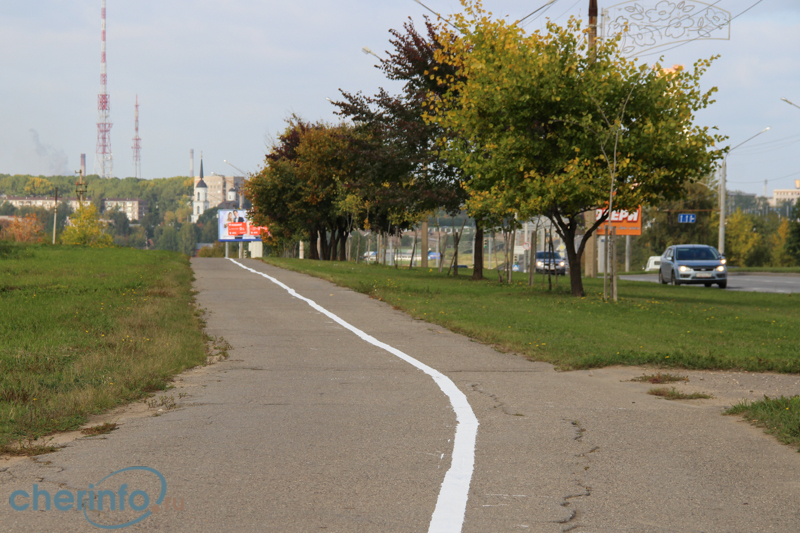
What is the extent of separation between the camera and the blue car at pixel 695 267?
32.8m

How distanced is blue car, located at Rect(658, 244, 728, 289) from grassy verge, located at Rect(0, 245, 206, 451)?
66.2ft

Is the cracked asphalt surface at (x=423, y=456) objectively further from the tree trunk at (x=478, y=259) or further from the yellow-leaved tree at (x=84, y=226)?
the yellow-leaved tree at (x=84, y=226)

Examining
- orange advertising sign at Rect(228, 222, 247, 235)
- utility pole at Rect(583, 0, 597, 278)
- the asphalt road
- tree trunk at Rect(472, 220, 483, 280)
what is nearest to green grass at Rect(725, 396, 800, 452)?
utility pole at Rect(583, 0, 597, 278)

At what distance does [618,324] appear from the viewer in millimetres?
15922

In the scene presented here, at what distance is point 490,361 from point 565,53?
11.8 m

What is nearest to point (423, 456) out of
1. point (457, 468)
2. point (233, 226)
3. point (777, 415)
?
point (457, 468)

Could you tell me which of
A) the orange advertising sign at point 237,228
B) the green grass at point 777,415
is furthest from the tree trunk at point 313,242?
the green grass at point 777,415

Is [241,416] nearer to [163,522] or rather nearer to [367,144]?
[163,522]

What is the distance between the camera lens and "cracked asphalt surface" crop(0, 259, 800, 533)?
4.61 meters

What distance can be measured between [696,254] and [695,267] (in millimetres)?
1077

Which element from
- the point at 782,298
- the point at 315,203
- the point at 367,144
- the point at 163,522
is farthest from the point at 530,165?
the point at 315,203

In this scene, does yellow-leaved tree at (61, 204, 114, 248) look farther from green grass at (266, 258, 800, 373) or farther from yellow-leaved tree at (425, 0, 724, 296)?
yellow-leaved tree at (425, 0, 724, 296)

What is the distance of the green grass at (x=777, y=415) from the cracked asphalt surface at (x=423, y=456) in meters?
0.15

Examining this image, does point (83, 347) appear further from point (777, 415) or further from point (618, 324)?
point (618, 324)
